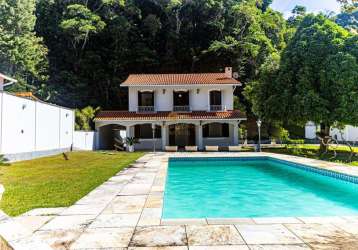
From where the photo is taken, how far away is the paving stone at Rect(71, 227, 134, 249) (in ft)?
12.5

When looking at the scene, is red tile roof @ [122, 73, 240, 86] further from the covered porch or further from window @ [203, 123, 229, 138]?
window @ [203, 123, 229, 138]

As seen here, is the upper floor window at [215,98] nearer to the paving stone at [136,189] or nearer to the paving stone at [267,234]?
the paving stone at [136,189]

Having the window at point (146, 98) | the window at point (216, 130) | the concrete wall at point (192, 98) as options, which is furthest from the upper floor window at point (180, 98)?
the window at point (216, 130)

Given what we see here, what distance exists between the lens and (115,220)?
4.94 meters

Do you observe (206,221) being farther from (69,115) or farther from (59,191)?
(69,115)

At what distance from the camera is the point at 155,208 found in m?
5.75

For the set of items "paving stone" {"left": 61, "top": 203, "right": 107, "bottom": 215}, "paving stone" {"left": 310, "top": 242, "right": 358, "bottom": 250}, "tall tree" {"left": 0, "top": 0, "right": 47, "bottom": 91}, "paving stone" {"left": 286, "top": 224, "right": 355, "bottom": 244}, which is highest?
"tall tree" {"left": 0, "top": 0, "right": 47, "bottom": 91}

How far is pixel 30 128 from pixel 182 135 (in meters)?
13.1

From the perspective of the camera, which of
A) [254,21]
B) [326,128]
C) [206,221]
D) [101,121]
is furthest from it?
[254,21]

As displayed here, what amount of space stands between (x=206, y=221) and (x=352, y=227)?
7.23ft

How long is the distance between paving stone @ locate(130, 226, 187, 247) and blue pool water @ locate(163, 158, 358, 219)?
6.43 feet

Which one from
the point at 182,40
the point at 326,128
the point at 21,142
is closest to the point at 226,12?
the point at 182,40

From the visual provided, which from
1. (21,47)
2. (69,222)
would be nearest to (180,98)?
(69,222)

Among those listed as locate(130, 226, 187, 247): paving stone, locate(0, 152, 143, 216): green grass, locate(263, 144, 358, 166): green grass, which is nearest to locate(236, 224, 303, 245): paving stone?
locate(130, 226, 187, 247): paving stone
